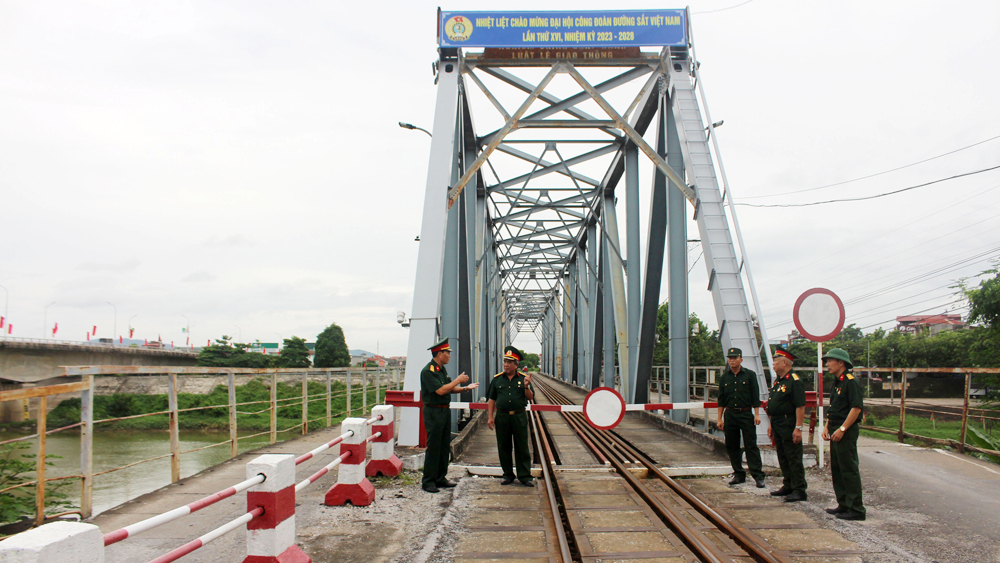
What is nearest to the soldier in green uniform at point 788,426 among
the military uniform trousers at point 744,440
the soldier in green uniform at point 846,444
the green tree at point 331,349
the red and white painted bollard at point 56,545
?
the military uniform trousers at point 744,440

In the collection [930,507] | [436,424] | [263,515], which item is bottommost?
[930,507]

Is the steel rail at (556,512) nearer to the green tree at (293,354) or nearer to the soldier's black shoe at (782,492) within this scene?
the soldier's black shoe at (782,492)

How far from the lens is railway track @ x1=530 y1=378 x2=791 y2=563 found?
14.0 ft

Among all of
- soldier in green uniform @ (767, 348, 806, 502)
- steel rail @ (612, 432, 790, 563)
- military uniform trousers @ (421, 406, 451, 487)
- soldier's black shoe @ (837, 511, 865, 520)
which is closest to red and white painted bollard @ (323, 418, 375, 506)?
military uniform trousers @ (421, 406, 451, 487)

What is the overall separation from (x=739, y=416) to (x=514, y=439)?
8.21 feet

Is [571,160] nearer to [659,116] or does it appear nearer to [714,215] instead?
[659,116]

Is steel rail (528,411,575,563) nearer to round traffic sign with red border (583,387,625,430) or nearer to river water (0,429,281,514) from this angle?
round traffic sign with red border (583,387,625,430)

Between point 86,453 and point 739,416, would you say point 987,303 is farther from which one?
point 86,453

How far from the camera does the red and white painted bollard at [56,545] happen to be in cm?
195

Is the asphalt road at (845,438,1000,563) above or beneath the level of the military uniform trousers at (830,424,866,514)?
beneath

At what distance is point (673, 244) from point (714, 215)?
2.42 metres

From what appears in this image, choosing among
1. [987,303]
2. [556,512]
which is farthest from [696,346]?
[556,512]

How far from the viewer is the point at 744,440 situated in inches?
255

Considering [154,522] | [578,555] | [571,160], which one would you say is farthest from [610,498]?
[571,160]
